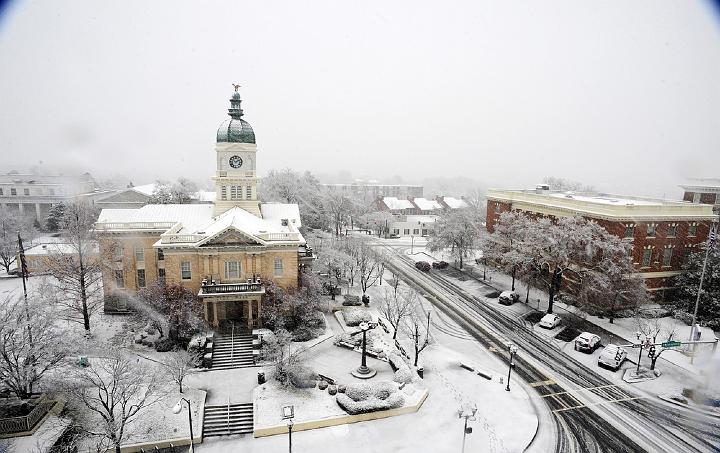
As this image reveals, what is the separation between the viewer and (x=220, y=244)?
32.7 metres

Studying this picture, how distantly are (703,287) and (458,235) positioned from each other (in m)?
25.0

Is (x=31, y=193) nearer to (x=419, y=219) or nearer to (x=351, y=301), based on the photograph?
(x=351, y=301)

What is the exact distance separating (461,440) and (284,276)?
1896cm

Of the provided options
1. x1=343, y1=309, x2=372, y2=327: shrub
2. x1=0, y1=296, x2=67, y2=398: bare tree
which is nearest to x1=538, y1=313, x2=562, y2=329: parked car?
x1=343, y1=309, x2=372, y2=327: shrub

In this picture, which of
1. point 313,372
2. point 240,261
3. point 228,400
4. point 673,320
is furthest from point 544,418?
point 240,261

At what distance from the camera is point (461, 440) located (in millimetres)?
20938

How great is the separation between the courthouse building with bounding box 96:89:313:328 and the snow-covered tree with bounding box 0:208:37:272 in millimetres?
22152

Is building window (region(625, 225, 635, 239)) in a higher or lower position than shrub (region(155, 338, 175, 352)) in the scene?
higher

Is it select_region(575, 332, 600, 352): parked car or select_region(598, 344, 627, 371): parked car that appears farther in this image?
select_region(575, 332, 600, 352): parked car

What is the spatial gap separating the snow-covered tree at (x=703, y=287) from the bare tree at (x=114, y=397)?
134ft

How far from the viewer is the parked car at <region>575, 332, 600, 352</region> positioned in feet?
101

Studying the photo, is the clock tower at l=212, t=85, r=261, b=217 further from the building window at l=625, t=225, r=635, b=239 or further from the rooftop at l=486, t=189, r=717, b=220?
the building window at l=625, t=225, r=635, b=239

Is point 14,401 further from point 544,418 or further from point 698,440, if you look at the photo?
point 698,440

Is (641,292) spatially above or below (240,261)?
below
